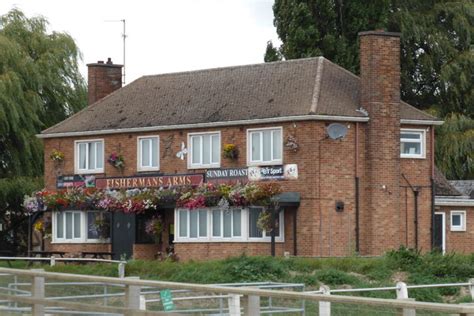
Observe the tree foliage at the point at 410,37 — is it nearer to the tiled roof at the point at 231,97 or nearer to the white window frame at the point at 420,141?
the tiled roof at the point at 231,97

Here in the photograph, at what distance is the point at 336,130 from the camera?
156ft

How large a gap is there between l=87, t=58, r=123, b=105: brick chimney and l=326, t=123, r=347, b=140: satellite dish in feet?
46.4

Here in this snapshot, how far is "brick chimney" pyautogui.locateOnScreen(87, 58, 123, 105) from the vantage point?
2295 inches

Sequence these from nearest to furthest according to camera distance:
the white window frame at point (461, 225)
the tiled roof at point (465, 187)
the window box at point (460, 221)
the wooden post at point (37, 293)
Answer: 1. the wooden post at point (37, 293)
2. the white window frame at point (461, 225)
3. the window box at point (460, 221)
4. the tiled roof at point (465, 187)

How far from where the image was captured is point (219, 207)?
4881cm

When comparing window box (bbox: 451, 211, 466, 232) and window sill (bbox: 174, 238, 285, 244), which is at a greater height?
window box (bbox: 451, 211, 466, 232)

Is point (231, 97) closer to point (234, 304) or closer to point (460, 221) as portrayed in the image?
point (460, 221)

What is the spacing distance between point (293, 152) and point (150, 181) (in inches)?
268

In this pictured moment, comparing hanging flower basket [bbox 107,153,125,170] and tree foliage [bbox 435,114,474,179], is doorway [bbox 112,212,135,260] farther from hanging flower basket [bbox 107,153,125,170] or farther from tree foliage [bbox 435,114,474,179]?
tree foliage [bbox 435,114,474,179]

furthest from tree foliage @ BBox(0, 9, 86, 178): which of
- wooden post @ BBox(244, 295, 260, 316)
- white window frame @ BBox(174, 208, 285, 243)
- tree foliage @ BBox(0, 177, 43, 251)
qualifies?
wooden post @ BBox(244, 295, 260, 316)

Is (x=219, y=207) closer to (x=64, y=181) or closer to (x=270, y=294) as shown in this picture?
(x=64, y=181)

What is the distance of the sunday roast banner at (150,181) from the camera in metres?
50.5

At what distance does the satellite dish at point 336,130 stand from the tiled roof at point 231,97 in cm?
43

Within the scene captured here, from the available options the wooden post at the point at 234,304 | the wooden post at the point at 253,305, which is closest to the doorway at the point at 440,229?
the wooden post at the point at 234,304
